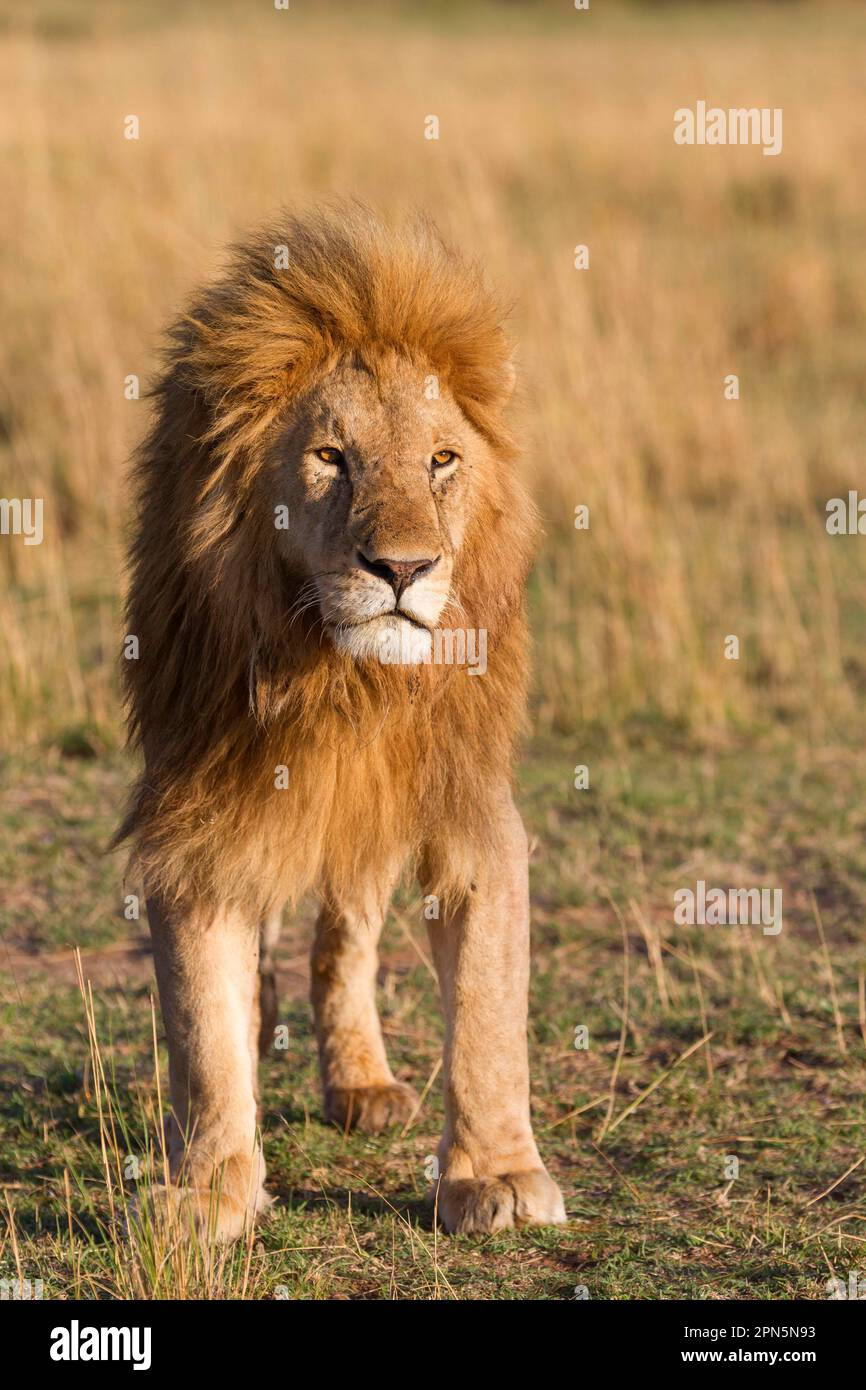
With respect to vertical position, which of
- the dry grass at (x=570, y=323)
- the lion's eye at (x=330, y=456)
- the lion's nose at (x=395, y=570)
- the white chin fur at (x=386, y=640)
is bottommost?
the white chin fur at (x=386, y=640)

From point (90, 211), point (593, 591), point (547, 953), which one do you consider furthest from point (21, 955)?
point (90, 211)

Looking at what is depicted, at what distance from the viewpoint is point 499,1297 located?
3344 millimetres

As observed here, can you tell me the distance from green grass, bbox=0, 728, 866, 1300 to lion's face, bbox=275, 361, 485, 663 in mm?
1106

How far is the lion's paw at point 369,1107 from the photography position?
13.6ft

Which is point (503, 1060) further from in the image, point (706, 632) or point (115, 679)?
point (706, 632)

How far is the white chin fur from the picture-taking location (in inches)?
123

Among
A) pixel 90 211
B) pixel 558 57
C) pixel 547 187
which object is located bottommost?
pixel 90 211

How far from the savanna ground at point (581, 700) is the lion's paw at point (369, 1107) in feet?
0.20

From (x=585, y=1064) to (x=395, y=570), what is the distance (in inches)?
71.5

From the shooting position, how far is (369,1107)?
4145 mm

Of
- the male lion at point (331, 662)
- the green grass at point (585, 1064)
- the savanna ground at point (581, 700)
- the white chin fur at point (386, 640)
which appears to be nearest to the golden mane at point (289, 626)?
the male lion at point (331, 662)

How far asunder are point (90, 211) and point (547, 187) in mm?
5357

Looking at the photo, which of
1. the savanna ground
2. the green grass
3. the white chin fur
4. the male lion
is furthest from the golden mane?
the green grass

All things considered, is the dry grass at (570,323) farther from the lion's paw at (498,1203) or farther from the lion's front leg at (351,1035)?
the lion's paw at (498,1203)
